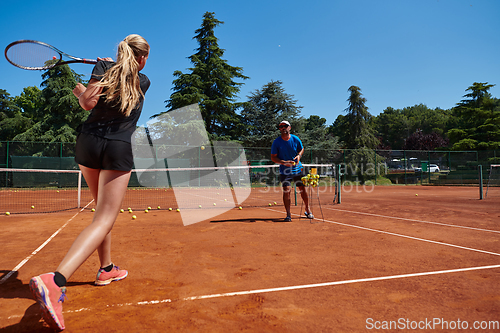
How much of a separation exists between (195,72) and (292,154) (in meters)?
21.7

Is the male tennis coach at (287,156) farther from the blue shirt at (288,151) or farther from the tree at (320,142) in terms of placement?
the tree at (320,142)

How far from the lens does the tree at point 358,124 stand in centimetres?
3086

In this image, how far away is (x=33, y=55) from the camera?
3439 millimetres

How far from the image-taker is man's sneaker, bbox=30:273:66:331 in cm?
164

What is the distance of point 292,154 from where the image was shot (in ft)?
19.2

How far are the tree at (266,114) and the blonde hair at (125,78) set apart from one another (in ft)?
76.1

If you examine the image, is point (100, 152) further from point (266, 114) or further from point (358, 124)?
point (358, 124)

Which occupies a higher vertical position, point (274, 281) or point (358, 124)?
point (358, 124)

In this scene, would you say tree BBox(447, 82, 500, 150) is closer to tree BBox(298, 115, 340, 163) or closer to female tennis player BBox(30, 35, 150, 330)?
tree BBox(298, 115, 340, 163)

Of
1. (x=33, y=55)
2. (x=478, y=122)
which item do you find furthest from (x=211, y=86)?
(x=478, y=122)

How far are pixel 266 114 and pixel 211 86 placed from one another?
5190mm

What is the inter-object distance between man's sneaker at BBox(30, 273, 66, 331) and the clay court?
0.17 metres

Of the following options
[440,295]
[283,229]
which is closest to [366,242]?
[283,229]

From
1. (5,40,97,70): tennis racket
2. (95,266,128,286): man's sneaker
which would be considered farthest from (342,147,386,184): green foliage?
(95,266,128,286): man's sneaker
